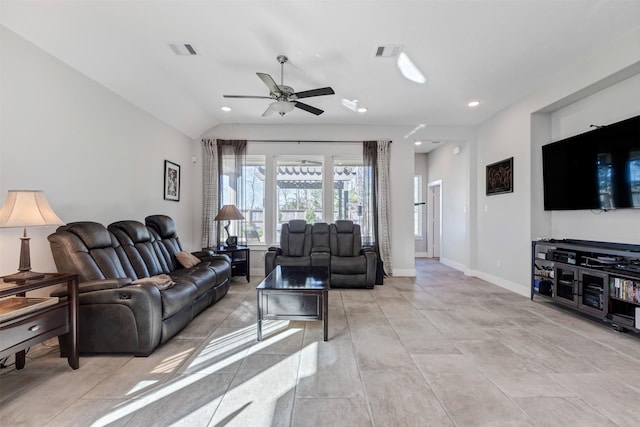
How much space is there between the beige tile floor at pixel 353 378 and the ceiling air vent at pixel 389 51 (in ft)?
10.0

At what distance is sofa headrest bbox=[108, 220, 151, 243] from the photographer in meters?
3.34

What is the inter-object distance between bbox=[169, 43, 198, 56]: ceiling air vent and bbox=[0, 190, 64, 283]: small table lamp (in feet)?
6.50

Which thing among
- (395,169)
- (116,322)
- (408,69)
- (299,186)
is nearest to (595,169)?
(408,69)

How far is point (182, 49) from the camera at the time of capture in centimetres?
311

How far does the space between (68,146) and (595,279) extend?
5919 mm

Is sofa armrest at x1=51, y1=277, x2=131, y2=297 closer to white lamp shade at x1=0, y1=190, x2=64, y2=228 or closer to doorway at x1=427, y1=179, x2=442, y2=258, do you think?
Answer: white lamp shade at x1=0, y1=190, x2=64, y2=228

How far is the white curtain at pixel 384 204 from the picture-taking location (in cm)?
557

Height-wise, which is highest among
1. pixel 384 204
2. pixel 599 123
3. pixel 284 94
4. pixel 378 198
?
pixel 284 94

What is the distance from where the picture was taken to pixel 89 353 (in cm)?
245

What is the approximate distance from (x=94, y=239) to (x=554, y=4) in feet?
15.6

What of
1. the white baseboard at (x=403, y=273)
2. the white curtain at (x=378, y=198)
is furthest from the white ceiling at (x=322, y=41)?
the white baseboard at (x=403, y=273)

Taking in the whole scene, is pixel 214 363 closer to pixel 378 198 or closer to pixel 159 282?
pixel 159 282

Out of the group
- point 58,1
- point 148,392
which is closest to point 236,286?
point 148,392

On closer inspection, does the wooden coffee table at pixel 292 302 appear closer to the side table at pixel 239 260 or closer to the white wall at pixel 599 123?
the side table at pixel 239 260
